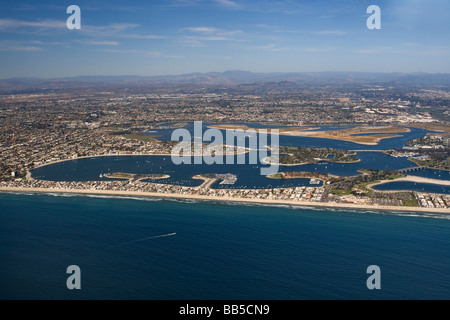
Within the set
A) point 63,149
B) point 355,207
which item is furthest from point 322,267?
point 63,149

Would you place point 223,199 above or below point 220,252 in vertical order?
above

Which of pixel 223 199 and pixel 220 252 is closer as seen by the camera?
pixel 220 252

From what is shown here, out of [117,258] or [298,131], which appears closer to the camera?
[117,258]

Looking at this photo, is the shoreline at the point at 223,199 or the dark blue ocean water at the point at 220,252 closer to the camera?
the dark blue ocean water at the point at 220,252

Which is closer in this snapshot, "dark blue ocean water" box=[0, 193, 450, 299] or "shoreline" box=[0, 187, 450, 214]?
"dark blue ocean water" box=[0, 193, 450, 299]

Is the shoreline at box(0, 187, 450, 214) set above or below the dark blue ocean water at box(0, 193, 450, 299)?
above

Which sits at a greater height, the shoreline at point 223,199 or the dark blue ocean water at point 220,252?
the shoreline at point 223,199
